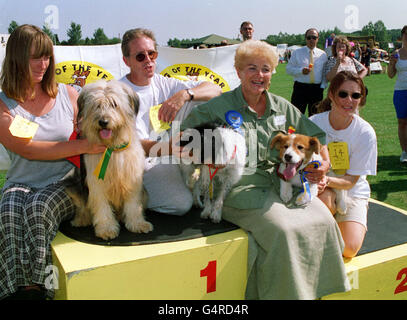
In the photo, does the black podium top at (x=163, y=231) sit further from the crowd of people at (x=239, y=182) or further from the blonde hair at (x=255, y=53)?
the blonde hair at (x=255, y=53)

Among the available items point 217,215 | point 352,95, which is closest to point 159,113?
point 217,215

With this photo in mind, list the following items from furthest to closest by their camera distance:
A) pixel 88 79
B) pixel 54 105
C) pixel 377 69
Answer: pixel 377 69 → pixel 88 79 → pixel 54 105

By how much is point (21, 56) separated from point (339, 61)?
659 cm

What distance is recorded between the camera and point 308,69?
25.4ft

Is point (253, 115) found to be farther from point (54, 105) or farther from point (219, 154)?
point (54, 105)

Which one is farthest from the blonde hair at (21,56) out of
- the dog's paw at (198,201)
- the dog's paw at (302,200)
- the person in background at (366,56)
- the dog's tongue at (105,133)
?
the person in background at (366,56)

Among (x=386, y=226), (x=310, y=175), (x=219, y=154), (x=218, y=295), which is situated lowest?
(x=218, y=295)

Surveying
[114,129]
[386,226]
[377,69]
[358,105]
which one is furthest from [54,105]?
[377,69]

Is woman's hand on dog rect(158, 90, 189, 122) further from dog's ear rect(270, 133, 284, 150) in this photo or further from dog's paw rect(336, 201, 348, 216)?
dog's paw rect(336, 201, 348, 216)

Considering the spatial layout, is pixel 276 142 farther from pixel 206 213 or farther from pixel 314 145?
pixel 206 213

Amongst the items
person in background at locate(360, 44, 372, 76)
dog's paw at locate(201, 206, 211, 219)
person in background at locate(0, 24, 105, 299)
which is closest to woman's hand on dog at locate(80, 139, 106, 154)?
person in background at locate(0, 24, 105, 299)

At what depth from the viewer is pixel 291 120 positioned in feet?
10.6

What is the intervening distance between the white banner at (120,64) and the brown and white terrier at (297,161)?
129 inches

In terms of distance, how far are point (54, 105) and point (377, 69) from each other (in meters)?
34.2
